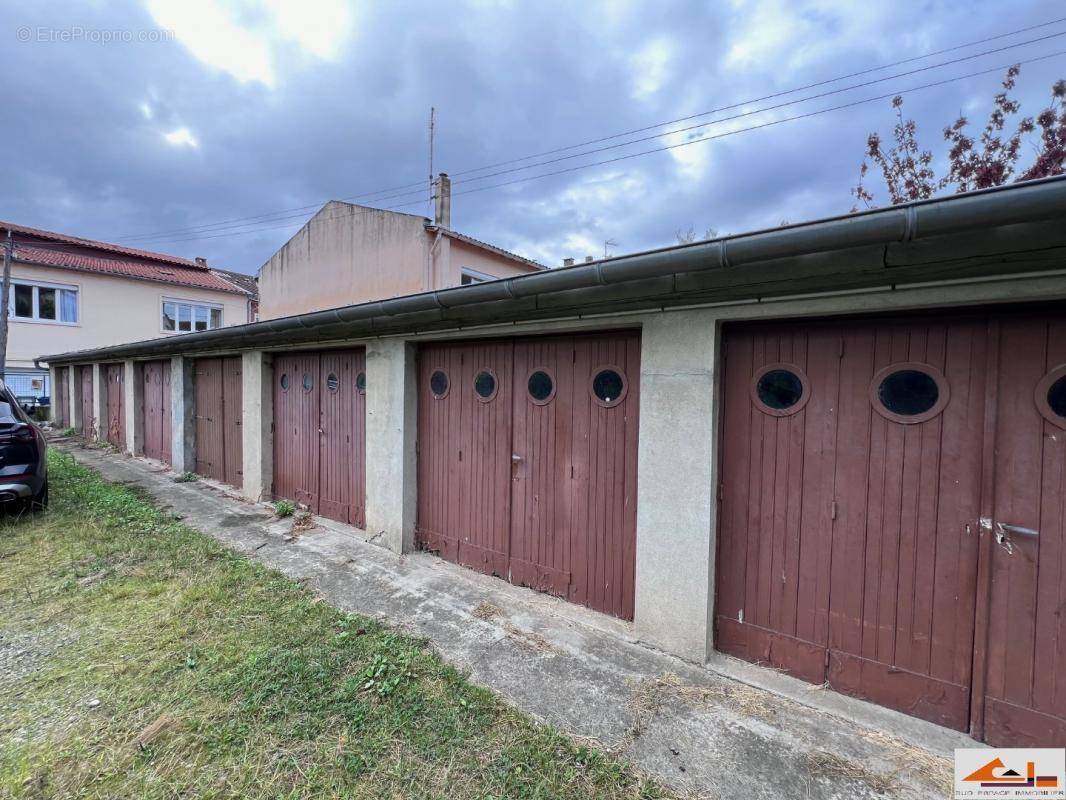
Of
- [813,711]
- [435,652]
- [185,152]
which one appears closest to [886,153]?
[813,711]

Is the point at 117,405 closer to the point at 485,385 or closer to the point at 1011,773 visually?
the point at 485,385

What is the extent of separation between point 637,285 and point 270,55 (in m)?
8.62

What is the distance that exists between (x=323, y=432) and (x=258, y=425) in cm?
151

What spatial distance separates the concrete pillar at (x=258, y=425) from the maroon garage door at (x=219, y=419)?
56 cm

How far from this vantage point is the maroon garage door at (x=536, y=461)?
3.34 m

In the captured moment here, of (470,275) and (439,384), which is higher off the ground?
(470,275)

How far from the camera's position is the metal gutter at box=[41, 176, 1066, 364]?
5.00ft

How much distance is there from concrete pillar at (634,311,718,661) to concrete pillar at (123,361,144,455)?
39.7ft

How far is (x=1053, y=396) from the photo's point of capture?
79.0 inches

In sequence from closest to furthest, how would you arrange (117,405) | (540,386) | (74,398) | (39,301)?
(540,386) < (117,405) < (74,398) < (39,301)

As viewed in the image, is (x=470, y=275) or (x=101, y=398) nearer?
(x=470, y=275)

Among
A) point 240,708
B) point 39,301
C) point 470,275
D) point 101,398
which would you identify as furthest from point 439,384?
point 39,301

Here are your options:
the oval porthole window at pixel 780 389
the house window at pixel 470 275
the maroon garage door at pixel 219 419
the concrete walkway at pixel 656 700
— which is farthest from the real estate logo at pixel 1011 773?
the house window at pixel 470 275

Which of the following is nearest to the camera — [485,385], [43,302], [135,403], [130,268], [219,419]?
[485,385]
